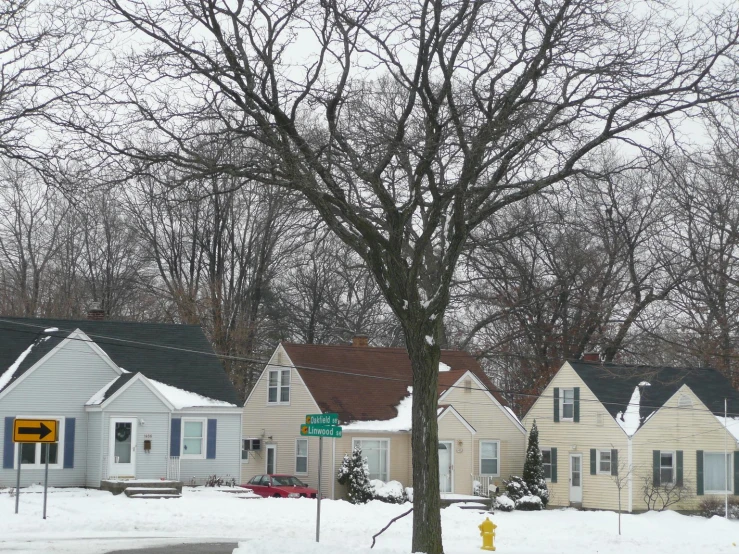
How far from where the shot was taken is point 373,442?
4122 cm

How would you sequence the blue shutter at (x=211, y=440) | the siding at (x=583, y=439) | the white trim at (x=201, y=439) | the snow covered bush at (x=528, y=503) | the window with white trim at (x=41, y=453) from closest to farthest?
the window with white trim at (x=41, y=453)
the white trim at (x=201, y=439)
the blue shutter at (x=211, y=440)
the snow covered bush at (x=528, y=503)
the siding at (x=583, y=439)

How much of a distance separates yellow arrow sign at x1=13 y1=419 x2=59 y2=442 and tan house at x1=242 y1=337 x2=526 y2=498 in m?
16.8

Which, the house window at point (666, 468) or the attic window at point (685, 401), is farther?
the attic window at point (685, 401)

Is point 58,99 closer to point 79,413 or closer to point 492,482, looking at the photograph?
point 79,413

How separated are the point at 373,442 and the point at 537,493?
7.02 m

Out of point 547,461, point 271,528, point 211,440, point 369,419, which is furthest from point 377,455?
point 271,528

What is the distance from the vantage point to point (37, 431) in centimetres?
2491

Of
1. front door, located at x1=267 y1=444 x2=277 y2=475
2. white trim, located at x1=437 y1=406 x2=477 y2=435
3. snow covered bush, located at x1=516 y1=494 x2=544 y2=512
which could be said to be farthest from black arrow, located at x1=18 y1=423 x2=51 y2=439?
snow covered bush, located at x1=516 y1=494 x2=544 y2=512

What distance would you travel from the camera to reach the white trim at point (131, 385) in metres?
34.4

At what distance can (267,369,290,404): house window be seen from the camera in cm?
4347

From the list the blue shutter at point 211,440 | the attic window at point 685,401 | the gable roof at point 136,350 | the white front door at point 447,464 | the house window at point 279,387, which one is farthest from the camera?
the house window at point 279,387

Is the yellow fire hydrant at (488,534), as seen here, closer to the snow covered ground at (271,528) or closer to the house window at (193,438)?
the snow covered ground at (271,528)

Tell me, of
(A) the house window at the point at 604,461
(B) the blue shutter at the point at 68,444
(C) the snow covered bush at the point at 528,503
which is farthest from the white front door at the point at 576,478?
(B) the blue shutter at the point at 68,444

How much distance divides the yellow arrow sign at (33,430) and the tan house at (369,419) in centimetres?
1677
